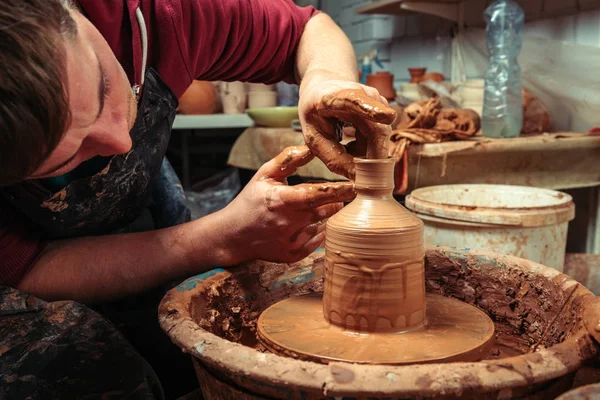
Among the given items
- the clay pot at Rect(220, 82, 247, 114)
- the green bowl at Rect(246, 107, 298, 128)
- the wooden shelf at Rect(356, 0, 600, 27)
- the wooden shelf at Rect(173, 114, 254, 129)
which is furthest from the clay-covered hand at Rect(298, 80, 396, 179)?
the clay pot at Rect(220, 82, 247, 114)

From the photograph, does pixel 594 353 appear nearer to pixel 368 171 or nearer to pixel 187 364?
pixel 368 171

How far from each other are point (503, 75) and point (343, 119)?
6.07ft

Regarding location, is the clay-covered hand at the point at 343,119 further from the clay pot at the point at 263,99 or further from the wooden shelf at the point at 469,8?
the clay pot at the point at 263,99

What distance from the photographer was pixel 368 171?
98cm

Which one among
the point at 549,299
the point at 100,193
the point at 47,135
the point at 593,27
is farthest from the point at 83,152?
the point at 593,27

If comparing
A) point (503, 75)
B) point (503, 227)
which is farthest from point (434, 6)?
point (503, 227)

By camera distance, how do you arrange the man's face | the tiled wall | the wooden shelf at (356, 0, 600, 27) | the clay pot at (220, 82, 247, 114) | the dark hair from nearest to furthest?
the dark hair, the man's face, the wooden shelf at (356, 0, 600, 27), the tiled wall, the clay pot at (220, 82, 247, 114)

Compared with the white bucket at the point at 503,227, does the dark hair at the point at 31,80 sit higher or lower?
higher

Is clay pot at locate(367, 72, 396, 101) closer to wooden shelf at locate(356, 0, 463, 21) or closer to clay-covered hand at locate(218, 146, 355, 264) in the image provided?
wooden shelf at locate(356, 0, 463, 21)

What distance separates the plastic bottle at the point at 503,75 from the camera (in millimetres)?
2523

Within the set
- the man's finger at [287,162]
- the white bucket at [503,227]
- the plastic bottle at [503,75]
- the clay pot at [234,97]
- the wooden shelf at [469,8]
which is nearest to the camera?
the man's finger at [287,162]

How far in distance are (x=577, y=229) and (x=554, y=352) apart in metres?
2.43

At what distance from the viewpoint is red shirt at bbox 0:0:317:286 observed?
119cm

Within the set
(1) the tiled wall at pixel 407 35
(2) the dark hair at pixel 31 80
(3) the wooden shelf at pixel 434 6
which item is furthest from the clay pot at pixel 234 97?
(2) the dark hair at pixel 31 80
